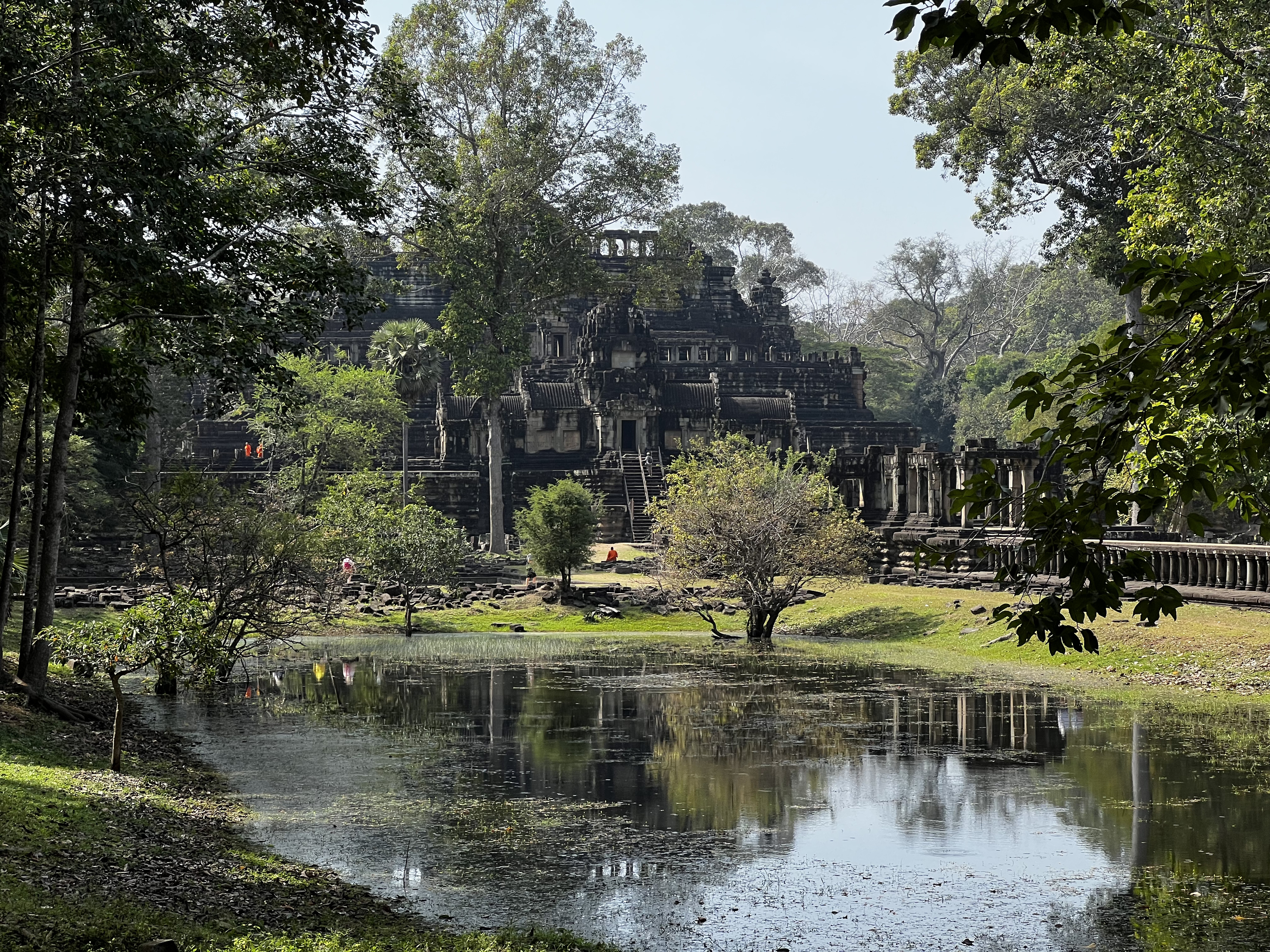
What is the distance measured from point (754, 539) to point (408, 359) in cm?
3017

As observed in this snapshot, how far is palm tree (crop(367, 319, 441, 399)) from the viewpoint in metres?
55.6

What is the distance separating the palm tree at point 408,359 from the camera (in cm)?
5556

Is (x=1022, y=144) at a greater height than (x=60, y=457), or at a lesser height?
greater

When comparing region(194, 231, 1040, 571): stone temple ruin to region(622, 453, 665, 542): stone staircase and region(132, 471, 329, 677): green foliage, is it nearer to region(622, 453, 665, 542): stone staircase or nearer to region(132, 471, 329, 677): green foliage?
region(622, 453, 665, 542): stone staircase

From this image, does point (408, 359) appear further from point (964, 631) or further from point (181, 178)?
point (181, 178)

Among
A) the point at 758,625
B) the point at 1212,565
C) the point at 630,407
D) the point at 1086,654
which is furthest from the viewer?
the point at 630,407

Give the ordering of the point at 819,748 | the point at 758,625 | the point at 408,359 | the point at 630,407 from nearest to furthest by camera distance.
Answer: the point at 819,748 < the point at 758,625 < the point at 408,359 < the point at 630,407

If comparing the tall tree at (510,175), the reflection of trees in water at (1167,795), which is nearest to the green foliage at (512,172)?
the tall tree at (510,175)

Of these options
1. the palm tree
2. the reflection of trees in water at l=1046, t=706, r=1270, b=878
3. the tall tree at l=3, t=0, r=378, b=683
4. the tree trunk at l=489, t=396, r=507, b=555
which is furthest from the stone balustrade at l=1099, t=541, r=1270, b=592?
the palm tree

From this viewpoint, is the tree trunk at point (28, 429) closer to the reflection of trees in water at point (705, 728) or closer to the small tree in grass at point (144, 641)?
the small tree in grass at point (144, 641)

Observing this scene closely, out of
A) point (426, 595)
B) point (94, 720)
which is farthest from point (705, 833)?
point (426, 595)

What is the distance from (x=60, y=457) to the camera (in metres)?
14.3

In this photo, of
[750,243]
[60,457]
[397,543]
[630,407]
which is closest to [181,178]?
[60,457]

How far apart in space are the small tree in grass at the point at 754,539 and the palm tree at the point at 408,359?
25460mm
